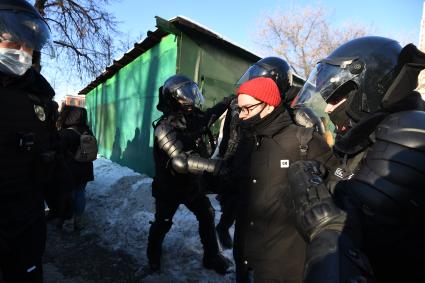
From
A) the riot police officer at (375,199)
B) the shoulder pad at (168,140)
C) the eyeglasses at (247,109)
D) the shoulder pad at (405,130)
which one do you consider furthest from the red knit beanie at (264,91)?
the shoulder pad at (168,140)

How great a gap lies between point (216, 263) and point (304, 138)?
2.34 m

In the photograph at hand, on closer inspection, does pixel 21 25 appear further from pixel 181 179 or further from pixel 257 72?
pixel 257 72

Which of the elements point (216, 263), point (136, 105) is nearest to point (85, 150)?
point (216, 263)

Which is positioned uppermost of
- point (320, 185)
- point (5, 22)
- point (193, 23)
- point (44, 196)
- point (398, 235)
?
point (193, 23)

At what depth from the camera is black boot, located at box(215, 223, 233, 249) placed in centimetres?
420

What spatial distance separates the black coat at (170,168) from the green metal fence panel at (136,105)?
3424mm

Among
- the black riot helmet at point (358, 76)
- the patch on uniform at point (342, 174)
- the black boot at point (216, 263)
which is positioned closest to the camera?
the patch on uniform at point (342, 174)

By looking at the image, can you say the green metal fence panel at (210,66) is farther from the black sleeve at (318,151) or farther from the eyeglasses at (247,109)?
the black sleeve at (318,151)

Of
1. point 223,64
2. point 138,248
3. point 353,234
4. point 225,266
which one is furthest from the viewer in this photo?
point 223,64

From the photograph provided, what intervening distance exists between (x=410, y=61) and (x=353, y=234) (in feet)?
2.84

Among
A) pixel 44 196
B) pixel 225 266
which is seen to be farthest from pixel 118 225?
pixel 44 196

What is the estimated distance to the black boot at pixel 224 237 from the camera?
165 inches

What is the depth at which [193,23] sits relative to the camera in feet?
21.0

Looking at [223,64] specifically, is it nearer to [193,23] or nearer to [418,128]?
[193,23]
